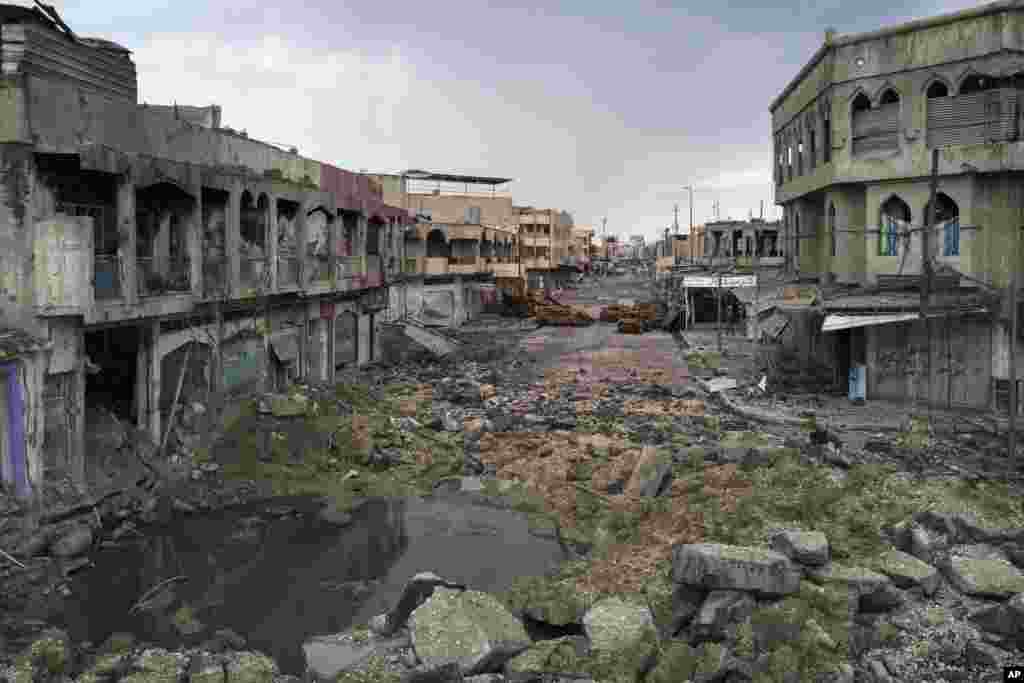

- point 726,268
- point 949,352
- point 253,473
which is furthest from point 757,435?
point 726,268

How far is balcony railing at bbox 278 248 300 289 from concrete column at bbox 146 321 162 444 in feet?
19.8

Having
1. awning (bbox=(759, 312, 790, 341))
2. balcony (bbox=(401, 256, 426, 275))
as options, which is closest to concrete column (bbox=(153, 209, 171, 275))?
Answer: awning (bbox=(759, 312, 790, 341))

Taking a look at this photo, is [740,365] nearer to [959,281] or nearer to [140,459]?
[959,281]

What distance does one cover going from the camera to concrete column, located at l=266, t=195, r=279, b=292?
2136cm

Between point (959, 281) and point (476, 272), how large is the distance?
111 feet

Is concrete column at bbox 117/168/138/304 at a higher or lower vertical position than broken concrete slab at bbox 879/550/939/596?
higher

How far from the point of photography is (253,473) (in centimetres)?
1647

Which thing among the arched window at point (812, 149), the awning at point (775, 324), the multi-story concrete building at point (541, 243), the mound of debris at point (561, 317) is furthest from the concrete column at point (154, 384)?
the multi-story concrete building at point (541, 243)

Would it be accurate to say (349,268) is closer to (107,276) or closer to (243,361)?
(243,361)

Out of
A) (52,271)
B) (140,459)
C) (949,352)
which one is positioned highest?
(52,271)

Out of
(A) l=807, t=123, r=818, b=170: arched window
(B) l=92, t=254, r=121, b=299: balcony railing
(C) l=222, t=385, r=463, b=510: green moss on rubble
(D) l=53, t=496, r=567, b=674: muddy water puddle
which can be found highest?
(A) l=807, t=123, r=818, b=170: arched window

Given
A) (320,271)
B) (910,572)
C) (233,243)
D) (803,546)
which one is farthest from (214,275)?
(910,572)

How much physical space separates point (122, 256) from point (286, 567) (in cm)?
614

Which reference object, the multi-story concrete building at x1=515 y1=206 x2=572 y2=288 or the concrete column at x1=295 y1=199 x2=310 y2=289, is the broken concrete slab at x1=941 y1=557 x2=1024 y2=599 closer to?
the concrete column at x1=295 y1=199 x2=310 y2=289
